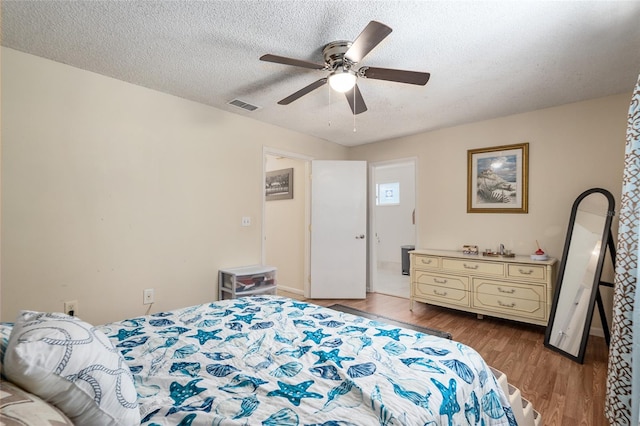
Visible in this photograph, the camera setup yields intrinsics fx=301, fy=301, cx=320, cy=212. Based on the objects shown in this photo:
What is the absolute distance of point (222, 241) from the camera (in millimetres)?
3408

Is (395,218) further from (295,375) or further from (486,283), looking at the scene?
(295,375)

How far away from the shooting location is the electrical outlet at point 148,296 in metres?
2.82

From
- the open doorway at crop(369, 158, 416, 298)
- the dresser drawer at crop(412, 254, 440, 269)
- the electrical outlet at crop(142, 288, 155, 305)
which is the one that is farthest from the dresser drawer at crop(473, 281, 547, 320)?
the electrical outlet at crop(142, 288, 155, 305)

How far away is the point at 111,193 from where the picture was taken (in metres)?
2.64

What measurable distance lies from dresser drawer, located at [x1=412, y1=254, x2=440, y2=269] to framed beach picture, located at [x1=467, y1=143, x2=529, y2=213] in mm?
790

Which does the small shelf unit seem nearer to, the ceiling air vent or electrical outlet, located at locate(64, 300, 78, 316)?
electrical outlet, located at locate(64, 300, 78, 316)

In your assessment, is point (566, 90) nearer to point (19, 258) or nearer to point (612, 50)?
point (612, 50)

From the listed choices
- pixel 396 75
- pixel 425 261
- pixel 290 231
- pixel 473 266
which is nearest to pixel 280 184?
pixel 290 231

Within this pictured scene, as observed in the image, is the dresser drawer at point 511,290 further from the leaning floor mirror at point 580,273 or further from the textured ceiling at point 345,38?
the textured ceiling at point 345,38

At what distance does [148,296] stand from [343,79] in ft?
8.46

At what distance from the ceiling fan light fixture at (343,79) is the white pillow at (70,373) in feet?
6.21

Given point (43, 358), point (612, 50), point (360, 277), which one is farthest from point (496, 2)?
point (360, 277)

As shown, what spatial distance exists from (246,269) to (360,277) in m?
1.75

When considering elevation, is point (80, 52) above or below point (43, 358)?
above
